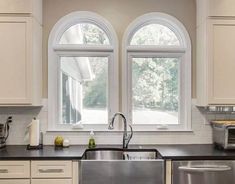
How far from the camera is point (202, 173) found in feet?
9.20

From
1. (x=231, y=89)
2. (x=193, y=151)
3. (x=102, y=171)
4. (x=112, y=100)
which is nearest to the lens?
(x=102, y=171)

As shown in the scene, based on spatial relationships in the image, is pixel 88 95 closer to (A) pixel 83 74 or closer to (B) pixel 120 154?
(A) pixel 83 74

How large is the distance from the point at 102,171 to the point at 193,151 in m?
0.93

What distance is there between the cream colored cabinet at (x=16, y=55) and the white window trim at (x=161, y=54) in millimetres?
1020

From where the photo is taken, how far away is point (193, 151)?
3.06 m

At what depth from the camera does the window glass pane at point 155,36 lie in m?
3.63

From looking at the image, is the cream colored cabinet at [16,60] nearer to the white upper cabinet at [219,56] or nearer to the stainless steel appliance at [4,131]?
the stainless steel appliance at [4,131]

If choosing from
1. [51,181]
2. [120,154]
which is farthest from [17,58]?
[120,154]

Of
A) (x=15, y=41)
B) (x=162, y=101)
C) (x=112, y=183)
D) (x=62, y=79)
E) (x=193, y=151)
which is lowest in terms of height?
(x=112, y=183)

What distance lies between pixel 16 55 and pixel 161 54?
5.18ft

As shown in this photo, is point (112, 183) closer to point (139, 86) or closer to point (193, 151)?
point (193, 151)

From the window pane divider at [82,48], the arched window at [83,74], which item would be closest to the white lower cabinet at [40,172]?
the arched window at [83,74]

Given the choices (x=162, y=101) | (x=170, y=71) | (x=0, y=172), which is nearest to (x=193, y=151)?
(x=162, y=101)

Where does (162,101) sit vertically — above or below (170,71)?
below
